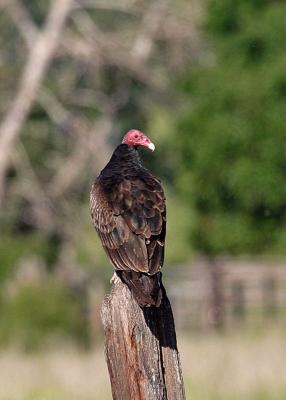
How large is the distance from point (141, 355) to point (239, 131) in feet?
80.0

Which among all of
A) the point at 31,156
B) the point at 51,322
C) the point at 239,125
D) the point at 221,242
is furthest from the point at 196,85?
the point at 51,322

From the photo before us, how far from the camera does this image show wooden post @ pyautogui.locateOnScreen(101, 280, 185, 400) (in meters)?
5.21

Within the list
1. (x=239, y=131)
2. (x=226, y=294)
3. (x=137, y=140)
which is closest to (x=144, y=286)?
(x=137, y=140)

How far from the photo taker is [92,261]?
3644cm

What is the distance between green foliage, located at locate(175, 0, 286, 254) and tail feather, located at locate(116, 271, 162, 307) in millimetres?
23073

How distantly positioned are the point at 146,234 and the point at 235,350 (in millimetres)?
12397

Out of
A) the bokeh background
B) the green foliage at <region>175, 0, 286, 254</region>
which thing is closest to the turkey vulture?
the bokeh background

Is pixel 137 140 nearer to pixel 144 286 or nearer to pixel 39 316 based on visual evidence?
pixel 144 286

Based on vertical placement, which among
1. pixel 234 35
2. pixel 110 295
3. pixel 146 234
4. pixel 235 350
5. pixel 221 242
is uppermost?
pixel 234 35

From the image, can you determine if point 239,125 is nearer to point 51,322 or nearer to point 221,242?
point 221,242

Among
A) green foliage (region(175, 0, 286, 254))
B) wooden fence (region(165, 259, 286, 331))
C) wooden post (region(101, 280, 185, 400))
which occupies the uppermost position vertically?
green foliage (region(175, 0, 286, 254))

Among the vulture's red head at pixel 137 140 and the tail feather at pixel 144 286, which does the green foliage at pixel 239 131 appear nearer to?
the vulture's red head at pixel 137 140

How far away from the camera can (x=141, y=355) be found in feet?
17.3

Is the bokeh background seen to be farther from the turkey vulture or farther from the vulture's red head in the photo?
the turkey vulture
